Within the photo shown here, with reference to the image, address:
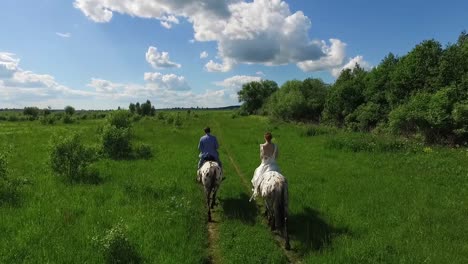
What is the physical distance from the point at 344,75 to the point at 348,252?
6882cm

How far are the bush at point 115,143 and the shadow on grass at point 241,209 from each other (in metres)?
13.5

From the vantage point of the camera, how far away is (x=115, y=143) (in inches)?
1040

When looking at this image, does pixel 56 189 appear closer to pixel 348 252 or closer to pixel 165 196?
pixel 165 196

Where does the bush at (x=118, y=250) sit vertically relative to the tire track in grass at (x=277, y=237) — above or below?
above

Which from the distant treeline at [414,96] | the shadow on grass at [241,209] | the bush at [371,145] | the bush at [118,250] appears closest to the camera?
the bush at [118,250]

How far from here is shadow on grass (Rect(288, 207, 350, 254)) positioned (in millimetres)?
10191

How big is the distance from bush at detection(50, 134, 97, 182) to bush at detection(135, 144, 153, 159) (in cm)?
742

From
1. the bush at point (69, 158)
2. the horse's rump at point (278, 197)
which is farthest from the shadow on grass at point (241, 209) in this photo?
the bush at point (69, 158)

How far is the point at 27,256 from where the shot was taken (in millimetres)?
8906

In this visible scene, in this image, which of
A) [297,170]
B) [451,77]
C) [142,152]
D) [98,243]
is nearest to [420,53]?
[451,77]

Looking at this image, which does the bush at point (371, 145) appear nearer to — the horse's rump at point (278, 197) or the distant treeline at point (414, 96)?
the distant treeline at point (414, 96)

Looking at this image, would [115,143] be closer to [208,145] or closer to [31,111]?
[208,145]

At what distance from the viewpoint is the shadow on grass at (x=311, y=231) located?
1019 cm

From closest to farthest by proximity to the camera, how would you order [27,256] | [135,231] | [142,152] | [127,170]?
[27,256] → [135,231] → [127,170] → [142,152]
